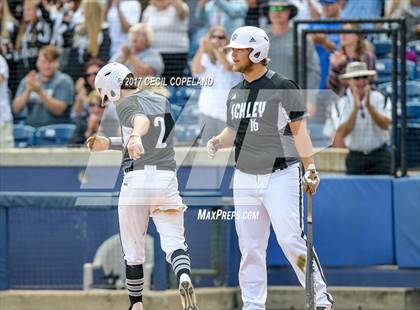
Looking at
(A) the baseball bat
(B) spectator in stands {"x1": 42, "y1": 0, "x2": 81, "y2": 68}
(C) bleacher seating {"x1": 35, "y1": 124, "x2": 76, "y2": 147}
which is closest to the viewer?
(A) the baseball bat

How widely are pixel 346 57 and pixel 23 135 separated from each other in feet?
11.9

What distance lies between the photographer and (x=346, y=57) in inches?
412

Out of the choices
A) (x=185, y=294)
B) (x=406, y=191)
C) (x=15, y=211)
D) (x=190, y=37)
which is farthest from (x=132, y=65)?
(x=185, y=294)

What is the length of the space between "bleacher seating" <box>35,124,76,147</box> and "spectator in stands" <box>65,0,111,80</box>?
586 mm

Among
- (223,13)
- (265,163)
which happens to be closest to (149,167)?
(265,163)

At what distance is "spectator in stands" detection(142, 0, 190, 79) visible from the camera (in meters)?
11.5

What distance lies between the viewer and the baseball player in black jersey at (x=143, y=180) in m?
7.86

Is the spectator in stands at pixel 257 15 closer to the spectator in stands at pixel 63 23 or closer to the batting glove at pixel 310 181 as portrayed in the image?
the spectator in stands at pixel 63 23

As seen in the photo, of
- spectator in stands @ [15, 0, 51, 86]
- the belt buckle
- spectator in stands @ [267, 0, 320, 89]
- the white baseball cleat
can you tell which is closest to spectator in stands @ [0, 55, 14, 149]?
spectator in stands @ [15, 0, 51, 86]

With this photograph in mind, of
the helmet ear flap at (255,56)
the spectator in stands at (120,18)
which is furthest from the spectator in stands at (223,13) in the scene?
the helmet ear flap at (255,56)

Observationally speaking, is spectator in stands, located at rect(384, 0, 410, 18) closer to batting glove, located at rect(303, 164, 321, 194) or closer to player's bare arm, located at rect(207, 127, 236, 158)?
player's bare arm, located at rect(207, 127, 236, 158)

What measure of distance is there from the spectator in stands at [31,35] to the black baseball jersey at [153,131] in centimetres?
412

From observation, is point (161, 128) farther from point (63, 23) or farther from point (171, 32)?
point (63, 23)

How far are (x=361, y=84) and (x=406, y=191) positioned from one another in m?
1.14
